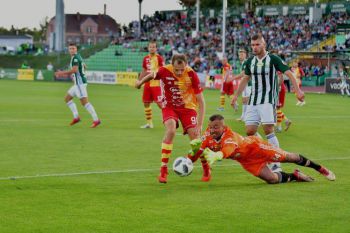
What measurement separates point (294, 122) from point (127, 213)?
1579 cm

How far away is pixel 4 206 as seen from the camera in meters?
8.92

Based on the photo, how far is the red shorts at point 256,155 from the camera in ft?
34.8

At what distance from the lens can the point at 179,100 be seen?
38.4 feet

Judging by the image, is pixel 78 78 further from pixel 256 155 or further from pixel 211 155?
pixel 211 155

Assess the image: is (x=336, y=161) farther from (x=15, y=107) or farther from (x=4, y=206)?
(x=15, y=107)

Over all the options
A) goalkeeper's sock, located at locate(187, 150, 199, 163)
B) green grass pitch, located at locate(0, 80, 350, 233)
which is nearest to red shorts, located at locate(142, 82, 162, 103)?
green grass pitch, located at locate(0, 80, 350, 233)

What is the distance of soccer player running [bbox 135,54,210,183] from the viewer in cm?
1148

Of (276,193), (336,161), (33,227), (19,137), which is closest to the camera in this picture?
(33,227)

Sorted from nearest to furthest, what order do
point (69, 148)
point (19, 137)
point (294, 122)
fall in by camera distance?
point (69, 148)
point (19, 137)
point (294, 122)

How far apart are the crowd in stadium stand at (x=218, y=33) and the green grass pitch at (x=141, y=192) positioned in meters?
43.2

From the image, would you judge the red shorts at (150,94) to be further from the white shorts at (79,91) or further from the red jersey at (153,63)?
the white shorts at (79,91)

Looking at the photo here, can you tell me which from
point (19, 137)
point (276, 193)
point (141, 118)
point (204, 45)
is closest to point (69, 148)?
point (19, 137)

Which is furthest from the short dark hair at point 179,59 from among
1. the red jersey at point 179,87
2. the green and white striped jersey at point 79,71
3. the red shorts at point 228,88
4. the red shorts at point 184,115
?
the red shorts at point 228,88

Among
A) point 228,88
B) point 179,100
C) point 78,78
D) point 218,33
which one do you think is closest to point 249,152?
point 179,100
